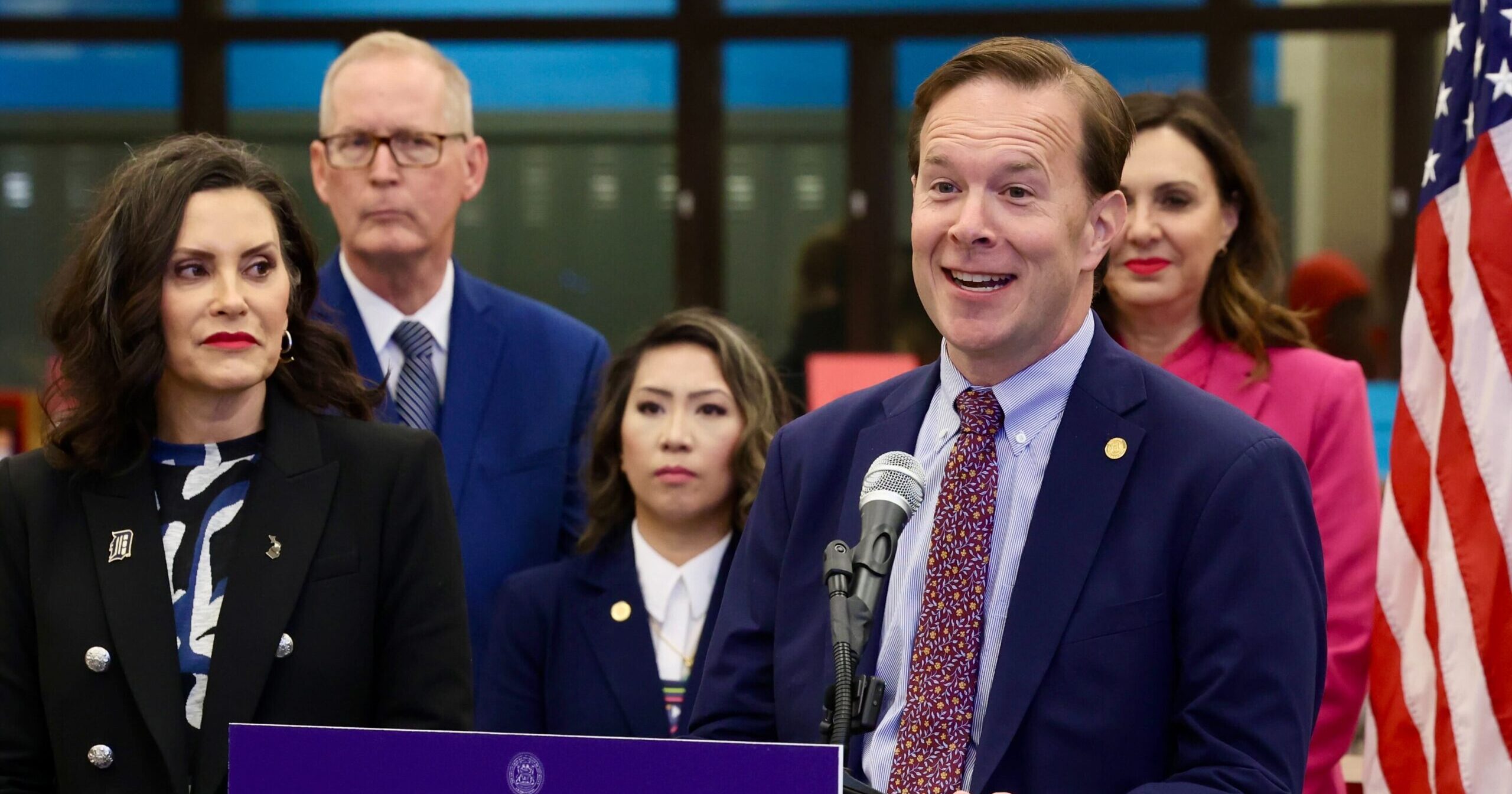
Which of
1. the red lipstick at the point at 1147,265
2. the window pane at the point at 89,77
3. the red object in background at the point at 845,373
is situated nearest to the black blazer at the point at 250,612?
the red lipstick at the point at 1147,265

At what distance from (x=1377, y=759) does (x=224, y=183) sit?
205 cm

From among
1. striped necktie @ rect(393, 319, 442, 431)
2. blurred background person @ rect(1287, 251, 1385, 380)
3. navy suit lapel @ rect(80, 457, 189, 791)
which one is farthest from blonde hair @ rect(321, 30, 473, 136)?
blurred background person @ rect(1287, 251, 1385, 380)

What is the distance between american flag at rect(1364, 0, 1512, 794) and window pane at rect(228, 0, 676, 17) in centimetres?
483

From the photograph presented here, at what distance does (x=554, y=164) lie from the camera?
7504 mm

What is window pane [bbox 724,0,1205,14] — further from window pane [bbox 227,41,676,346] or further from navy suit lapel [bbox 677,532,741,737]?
navy suit lapel [bbox 677,532,741,737]

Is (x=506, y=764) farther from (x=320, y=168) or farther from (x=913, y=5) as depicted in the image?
(x=913, y=5)

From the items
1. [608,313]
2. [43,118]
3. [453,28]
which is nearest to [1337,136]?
[608,313]

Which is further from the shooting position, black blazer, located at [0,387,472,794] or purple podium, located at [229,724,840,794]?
black blazer, located at [0,387,472,794]

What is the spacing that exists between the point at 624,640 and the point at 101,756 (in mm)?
1101

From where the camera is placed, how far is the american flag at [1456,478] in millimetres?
2654

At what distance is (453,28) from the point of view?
732 cm

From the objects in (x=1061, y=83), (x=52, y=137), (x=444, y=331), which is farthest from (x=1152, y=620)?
(x=52, y=137)

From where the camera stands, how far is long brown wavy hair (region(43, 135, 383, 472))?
2.18m

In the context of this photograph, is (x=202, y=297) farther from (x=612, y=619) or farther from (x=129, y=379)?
(x=612, y=619)
